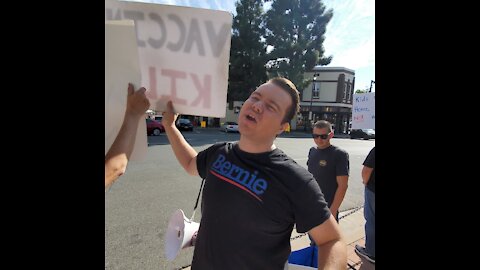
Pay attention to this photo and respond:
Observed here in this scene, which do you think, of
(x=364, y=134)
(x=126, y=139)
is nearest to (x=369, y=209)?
(x=126, y=139)

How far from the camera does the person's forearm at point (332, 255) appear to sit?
3.84 feet

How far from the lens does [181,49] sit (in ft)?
Result: 4.19

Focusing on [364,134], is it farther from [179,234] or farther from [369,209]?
[179,234]

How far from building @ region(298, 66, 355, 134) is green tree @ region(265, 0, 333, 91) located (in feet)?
10.4

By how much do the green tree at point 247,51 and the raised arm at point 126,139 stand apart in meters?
27.1

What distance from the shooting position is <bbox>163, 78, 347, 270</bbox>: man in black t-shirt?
4.08ft

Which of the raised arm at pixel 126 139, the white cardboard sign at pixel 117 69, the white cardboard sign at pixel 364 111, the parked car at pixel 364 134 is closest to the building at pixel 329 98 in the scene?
the parked car at pixel 364 134

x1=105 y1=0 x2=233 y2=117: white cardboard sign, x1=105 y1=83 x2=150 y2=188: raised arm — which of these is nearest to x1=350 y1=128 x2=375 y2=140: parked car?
x1=105 y1=0 x2=233 y2=117: white cardboard sign

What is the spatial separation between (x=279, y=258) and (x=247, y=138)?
2.02 ft

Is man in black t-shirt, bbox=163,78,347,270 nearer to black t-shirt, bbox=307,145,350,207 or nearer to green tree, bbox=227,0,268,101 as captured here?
black t-shirt, bbox=307,145,350,207

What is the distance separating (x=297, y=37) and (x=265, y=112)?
32848 mm

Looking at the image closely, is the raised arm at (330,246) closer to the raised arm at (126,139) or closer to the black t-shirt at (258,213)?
the black t-shirt at (258,213)

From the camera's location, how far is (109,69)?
922mm
